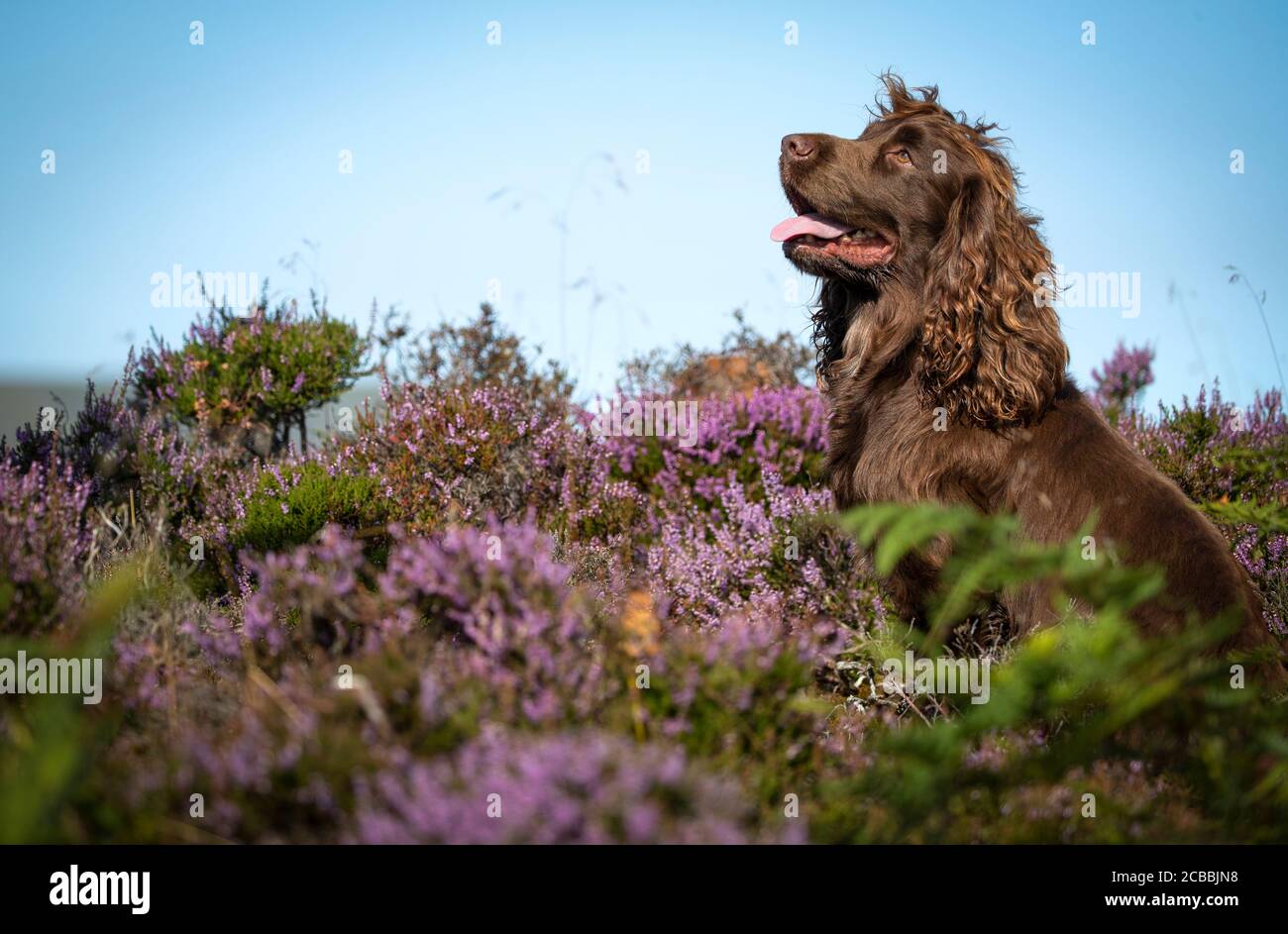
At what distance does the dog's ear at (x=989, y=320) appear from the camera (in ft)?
11.7

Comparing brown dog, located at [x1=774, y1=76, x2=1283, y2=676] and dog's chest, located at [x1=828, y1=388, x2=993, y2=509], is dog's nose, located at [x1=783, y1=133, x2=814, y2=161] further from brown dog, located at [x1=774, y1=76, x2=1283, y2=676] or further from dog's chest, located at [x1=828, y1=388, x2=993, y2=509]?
dog's chest, located at [x1=828, y1=388, x2=993, y2=509]

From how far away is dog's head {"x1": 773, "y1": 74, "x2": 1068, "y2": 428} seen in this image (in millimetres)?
3629

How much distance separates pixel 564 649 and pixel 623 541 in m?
2.91

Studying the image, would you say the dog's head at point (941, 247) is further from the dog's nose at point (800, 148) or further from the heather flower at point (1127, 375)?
the heather flower at point (1127, 375)

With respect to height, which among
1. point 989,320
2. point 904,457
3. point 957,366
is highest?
point 989,320

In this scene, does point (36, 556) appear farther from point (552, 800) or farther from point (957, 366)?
point (957, 366)

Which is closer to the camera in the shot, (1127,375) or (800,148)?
(800,148)

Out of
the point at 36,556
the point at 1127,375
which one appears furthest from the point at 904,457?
the point at 1127,375

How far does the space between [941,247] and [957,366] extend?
54cm

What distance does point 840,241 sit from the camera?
397 cm

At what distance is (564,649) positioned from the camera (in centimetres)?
227

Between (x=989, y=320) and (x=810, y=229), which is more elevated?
(x=810, y=229)

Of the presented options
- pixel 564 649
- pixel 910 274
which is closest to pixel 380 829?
pixel 564 649

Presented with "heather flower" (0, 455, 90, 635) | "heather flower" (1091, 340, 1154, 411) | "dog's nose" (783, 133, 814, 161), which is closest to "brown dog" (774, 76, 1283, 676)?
"dog's nose" (783, 133, 814, 161)
